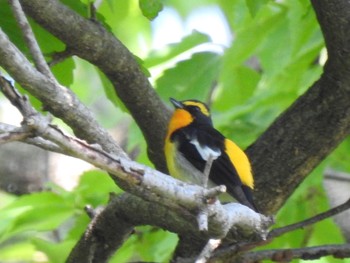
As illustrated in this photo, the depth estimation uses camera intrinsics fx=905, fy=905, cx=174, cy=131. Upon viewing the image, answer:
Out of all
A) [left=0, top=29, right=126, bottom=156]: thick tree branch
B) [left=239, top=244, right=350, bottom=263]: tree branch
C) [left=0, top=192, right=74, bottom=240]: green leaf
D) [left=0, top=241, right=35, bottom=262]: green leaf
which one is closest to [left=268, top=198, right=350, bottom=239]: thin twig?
[left=239, top=244, right=350, bottom=263]: tree branch

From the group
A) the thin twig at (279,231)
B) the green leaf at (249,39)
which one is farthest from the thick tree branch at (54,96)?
the green leaf at (249,39)

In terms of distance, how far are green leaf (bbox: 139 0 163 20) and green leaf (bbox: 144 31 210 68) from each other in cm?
121

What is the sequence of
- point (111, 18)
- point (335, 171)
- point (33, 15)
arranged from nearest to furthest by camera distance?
point (33, 15)
point (111, 18)
point (335, 171)

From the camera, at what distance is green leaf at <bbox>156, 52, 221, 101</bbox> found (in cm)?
462

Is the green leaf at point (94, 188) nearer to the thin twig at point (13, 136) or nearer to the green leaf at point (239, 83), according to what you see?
the green leaf at point (239, 83)

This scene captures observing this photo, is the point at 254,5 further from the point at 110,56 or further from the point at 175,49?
the point at 175,49

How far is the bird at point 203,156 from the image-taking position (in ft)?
13.2

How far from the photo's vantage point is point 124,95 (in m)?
3.62

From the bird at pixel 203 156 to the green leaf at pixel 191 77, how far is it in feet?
0.24

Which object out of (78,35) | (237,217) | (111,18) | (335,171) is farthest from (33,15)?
(335,171)

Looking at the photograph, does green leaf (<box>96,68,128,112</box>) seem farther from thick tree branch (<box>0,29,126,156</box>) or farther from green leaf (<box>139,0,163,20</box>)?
thick tree branch (<box>0,29,126,156</box>)

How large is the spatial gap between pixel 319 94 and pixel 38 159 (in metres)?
3.03

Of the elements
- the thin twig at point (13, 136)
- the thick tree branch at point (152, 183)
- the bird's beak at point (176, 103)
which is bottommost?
the thin twig at point (13, 136)

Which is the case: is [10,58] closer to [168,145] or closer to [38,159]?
[168,145]
